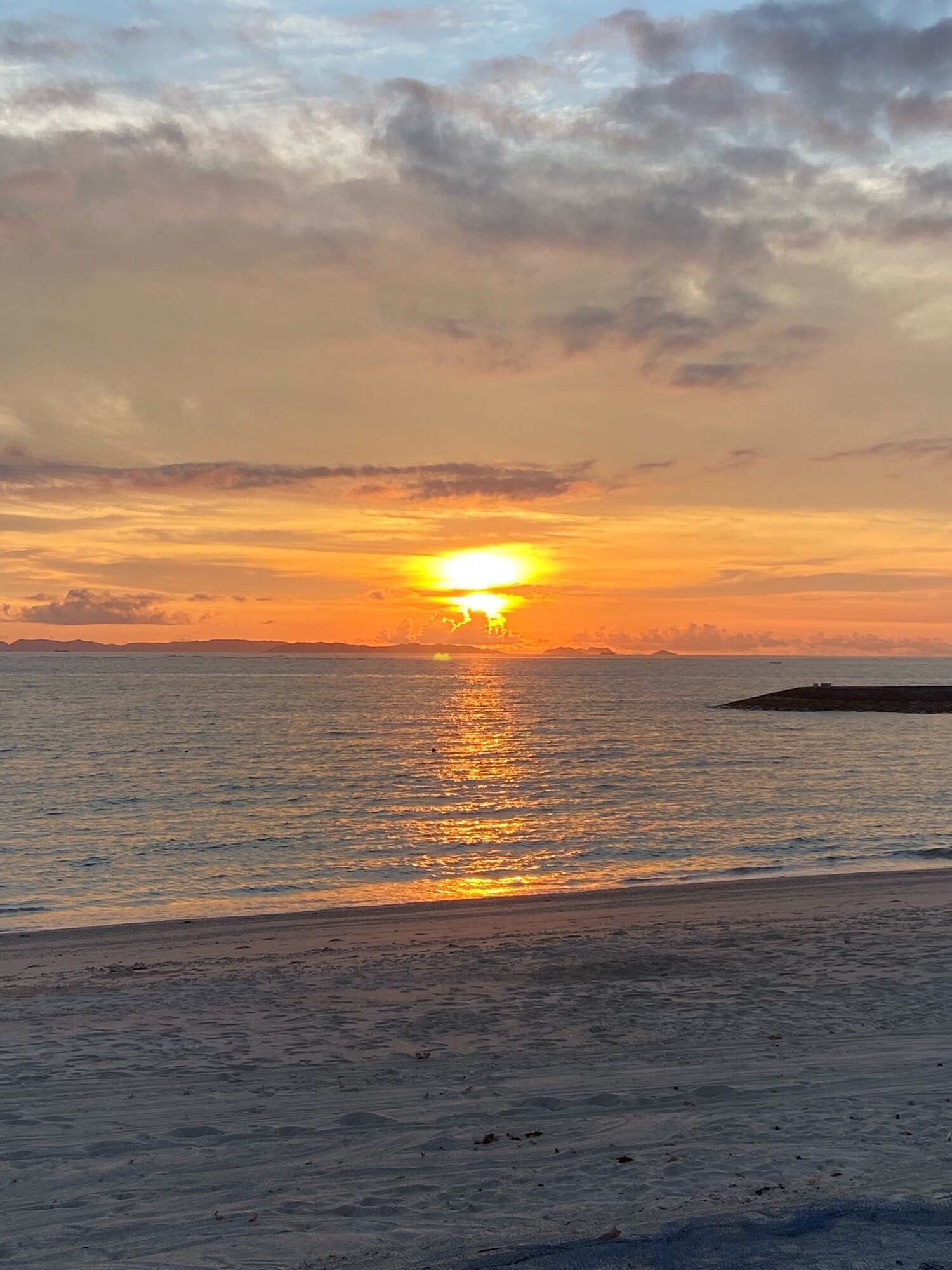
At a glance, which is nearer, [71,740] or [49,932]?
[49,932]

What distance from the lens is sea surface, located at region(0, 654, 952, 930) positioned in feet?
87.8

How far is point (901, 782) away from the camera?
164 feet

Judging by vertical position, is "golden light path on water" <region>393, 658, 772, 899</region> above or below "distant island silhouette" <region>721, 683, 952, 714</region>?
below

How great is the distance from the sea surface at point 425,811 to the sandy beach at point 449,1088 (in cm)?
868

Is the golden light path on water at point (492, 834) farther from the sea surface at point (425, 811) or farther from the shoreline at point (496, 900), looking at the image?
the shoreline at point (496, 900)

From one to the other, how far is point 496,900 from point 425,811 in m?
19.7

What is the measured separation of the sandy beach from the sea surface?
8677mm

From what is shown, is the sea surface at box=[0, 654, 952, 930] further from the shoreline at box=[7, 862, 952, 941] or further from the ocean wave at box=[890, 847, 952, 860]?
the shoreline at box=[7, 862, 952, 941]

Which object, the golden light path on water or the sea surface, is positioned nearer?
the golden light path on water

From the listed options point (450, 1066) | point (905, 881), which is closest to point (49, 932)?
point (450, 1066)

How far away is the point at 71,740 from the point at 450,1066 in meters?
74.1

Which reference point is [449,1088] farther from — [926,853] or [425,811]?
[425,811]

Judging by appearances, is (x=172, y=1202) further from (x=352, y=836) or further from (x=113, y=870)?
(x=352, y=836)

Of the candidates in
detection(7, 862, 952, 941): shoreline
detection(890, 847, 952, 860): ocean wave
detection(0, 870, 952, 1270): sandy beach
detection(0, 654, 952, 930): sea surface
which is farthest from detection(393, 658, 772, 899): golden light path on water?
detection(0, 870, 952, 1270): sandy beach
